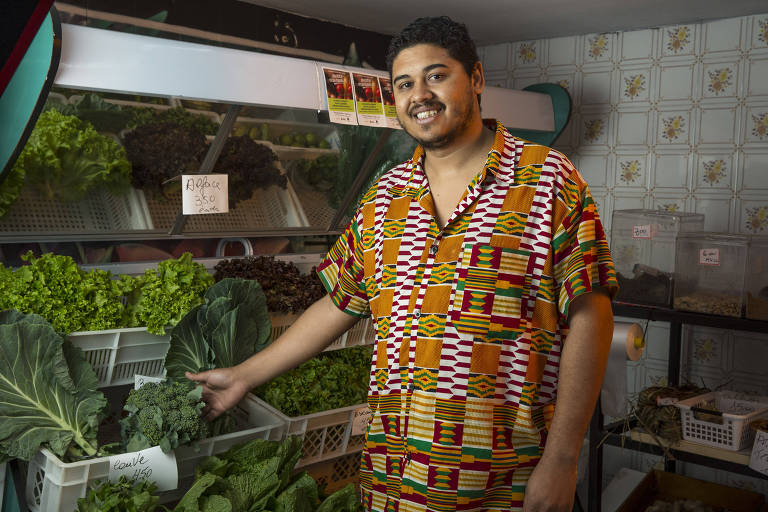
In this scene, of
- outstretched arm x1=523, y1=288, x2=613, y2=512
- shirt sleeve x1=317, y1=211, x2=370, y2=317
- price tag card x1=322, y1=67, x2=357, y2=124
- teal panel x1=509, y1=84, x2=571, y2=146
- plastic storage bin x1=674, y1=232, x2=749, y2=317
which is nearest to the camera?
outstretched arm x1=523, y1=288, x2=613, y2=512

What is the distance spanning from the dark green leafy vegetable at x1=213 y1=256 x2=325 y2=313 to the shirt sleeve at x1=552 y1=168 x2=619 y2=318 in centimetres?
126

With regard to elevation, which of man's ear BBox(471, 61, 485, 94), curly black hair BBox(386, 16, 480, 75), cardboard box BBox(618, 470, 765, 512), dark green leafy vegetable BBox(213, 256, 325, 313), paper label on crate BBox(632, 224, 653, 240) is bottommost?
cardboard box BBox(618, 470, 765, 512)

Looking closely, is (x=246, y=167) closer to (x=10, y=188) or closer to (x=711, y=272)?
(x=10, y=188)

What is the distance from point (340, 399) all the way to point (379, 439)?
1.00 metres

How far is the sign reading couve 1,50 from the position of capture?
2512 mm

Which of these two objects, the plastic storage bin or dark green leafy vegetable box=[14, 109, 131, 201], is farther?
the plastic storage bin

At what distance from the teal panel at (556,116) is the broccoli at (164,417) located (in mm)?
2428

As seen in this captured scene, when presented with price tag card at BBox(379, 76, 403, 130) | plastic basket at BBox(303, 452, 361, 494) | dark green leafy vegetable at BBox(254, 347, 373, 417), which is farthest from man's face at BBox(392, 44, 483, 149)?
plastic basket at BBox(303, 452, 361, 494)

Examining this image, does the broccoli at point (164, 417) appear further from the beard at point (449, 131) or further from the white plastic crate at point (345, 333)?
the beard at point (449, 131)

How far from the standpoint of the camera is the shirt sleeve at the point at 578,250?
1565 millimetres

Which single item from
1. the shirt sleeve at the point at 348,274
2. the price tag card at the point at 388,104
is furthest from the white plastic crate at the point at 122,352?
the price tag card at the point at 388,104

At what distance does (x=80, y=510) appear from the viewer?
1726 mm

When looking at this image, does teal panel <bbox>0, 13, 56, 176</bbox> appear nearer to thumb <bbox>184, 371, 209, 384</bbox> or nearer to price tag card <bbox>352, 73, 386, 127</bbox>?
thumb <bbox>184, 371, 209, 384</bbox>

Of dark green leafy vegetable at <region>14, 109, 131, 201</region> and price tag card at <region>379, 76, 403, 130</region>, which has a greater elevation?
price tag card at <region>379, 76, 403, 130</region>
